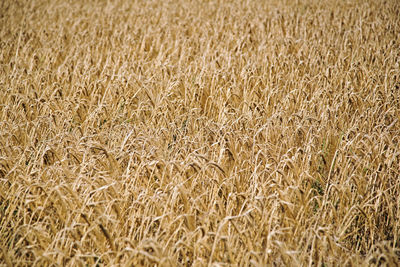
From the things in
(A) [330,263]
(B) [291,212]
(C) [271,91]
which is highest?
(C) [271,91]

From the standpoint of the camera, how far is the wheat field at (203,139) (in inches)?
68.2

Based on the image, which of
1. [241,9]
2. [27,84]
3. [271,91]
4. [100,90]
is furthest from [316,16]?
[27,84]

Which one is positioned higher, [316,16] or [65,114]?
[316,16]

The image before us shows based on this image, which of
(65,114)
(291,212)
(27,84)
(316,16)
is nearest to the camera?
(291,212)

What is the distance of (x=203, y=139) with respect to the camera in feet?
8.73

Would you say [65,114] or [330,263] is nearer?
[330,263]

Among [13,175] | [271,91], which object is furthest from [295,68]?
[13,175]

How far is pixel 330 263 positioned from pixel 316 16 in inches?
217

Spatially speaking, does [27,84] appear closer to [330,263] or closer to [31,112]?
[31,112]

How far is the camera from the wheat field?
173 cm

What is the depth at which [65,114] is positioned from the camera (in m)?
2.92

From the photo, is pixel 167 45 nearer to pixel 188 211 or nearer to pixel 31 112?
pixel 31 112

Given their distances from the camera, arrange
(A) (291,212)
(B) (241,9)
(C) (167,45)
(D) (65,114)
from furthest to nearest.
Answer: (B) (241,9), (C) (167,45), (D) (65,114), (A) (291,212)

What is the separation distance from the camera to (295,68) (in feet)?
12.8
